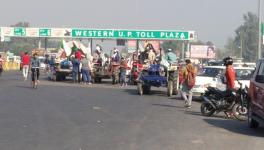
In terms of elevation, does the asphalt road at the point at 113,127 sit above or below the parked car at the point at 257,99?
below

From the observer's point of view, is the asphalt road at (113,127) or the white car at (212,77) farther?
the white car at (212,77)

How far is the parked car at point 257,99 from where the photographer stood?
1427 cm

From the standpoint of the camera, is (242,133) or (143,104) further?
(143,104)

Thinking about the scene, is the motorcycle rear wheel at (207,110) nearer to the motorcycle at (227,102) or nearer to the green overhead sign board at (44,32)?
the motorcycle at (227,102)

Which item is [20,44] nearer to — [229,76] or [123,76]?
[123,76]

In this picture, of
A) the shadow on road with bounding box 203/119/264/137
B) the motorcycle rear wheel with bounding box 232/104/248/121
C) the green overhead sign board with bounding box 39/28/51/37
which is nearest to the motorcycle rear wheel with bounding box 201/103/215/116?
the motorcycle rear wheel with bounding box 232/104/248/121

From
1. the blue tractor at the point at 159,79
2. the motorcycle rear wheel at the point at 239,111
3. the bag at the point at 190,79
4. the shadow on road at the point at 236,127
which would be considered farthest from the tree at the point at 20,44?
the shadow on road at the point at 236,127

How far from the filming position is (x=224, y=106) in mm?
17672

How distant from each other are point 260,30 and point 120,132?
2339cm

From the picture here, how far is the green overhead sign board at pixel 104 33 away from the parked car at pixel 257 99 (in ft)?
160

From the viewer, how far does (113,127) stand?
14.0 meters

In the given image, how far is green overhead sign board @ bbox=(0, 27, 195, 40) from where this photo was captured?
2559 inches

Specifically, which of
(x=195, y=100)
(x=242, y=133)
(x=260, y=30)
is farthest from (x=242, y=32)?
(x=242, y=133)

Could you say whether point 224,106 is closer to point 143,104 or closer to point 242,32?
point 143,104
